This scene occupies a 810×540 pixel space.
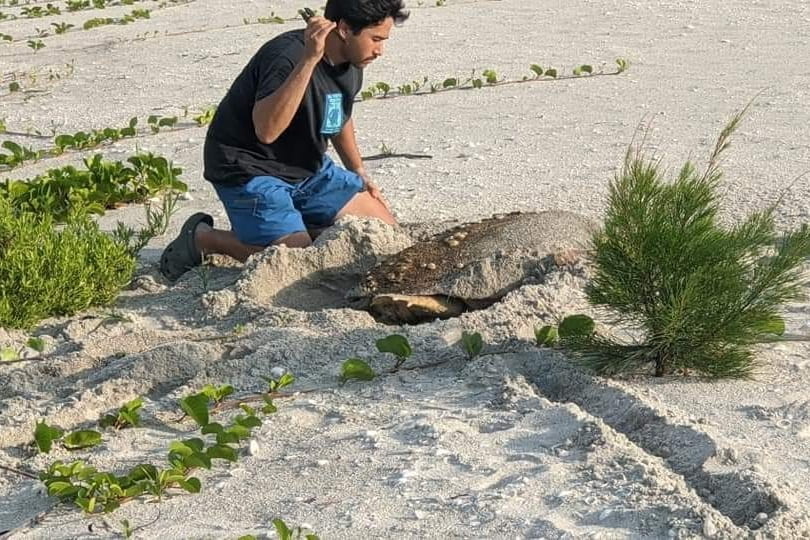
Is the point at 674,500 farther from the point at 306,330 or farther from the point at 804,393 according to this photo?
the point at 306,330

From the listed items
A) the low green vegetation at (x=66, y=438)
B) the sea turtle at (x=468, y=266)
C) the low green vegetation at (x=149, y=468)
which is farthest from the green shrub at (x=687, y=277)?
the low green vegetation at (x=66, y=438)

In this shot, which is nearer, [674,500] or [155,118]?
[674,500]

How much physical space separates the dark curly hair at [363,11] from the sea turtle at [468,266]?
865 millimetres

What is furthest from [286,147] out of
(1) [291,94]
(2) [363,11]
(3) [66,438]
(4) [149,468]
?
(4) [149,468]

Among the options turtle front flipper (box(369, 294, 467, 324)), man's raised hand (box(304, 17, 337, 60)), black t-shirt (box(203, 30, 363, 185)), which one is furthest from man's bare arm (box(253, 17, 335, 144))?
turtle front flipper (box(369, 294, 467, 324))

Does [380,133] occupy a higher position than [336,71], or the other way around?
[336,71]

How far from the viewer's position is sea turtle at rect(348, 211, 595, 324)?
414cm

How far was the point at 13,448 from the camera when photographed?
131 inches

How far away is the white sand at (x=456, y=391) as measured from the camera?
2777mm

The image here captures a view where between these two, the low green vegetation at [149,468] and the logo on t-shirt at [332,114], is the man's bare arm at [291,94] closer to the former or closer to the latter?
the logo on t-shirt at [332,114]

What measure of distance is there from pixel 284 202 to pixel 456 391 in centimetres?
170

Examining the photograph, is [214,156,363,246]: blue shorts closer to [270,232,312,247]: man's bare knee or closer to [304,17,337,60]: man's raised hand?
[270,232,312,247]: man's bare knee

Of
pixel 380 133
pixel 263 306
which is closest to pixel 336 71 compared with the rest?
pixel 263 306

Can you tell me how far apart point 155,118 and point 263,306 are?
331 cm
